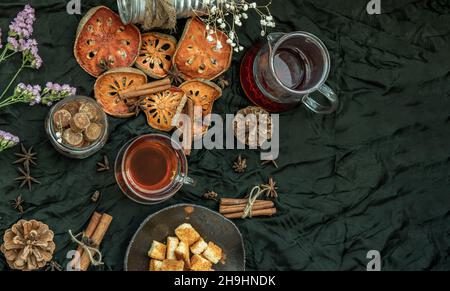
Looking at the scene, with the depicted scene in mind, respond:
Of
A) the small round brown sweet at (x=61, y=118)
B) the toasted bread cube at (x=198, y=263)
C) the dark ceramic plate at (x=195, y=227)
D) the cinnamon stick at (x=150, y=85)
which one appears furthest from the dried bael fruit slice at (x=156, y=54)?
the toasted bread cube at (x=198, y=263)

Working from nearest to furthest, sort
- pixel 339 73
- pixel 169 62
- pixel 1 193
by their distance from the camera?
pixel 1 193 < pixel 169 62 < pixel 339 73

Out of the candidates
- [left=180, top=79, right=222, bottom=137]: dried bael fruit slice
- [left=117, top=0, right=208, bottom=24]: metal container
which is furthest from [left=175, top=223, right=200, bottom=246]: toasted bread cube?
[left=117, top=0, right=208, bottom=24]: metal container

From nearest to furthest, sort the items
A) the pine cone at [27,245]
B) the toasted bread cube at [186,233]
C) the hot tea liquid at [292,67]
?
the pine cone at [27,245] < the toasted bread cube at [186,233] < the hot tea liquid at [292,67]

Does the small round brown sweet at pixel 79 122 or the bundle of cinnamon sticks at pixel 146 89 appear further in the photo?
the bundle of cinnamon sticks at pixel 146 89

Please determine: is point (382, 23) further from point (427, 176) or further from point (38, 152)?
point (38, 152)

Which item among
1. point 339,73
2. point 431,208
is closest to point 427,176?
point 431,208

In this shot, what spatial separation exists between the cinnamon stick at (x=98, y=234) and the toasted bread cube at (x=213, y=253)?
10.0 inches

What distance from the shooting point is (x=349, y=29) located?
6.22 ft

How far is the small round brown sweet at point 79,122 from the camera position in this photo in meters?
1.58

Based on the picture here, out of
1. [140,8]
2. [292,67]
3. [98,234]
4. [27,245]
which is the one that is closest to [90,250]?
[98,234]

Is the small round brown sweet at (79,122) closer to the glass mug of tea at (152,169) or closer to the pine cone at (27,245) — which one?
the glass mug of tea at (152,169)

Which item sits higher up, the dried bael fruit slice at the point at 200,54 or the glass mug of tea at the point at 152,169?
the dried bael fruit slice at the point at 200,54

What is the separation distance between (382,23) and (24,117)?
101cm

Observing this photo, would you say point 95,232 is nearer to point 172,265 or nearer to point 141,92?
point 172,265
